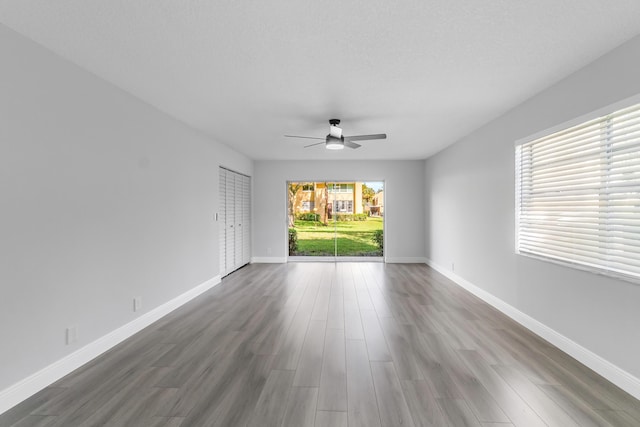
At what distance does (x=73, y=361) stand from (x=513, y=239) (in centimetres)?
459

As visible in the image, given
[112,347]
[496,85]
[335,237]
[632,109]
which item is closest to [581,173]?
[632,109]

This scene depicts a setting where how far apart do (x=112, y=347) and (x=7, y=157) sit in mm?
1853

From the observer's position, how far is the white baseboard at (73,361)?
1988 mm

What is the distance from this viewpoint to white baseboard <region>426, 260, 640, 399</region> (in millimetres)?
2120

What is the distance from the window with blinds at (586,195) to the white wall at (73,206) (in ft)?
14.1

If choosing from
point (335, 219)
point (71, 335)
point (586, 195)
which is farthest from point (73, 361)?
point (335, 219)

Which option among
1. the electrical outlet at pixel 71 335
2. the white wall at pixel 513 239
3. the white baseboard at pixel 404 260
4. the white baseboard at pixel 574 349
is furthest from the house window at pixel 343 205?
the electrical outlet at pixel 71 335

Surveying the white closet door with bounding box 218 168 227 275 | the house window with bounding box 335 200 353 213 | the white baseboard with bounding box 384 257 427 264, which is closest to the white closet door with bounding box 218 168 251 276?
the white closet door with bounding box 218 168 227 275

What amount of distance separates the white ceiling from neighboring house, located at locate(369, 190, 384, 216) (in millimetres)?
3833

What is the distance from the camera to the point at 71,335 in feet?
7.97

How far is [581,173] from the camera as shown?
8.75 ft

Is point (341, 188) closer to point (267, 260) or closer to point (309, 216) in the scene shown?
point (309, 216)

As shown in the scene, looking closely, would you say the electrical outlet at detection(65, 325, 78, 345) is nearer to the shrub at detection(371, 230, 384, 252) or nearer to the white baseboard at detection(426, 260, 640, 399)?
the white baseboard at detection(426, 260, 640, 399)

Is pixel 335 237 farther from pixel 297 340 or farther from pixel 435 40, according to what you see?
pixel 435 40
